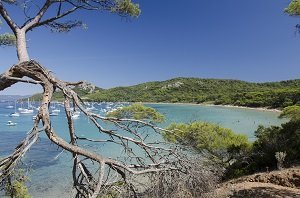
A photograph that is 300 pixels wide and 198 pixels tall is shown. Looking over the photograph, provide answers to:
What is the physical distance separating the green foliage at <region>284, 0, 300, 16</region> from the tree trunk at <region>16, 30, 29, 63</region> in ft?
34.9

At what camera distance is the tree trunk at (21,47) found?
4103 mm

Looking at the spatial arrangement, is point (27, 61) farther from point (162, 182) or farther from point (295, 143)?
point (295, 143)

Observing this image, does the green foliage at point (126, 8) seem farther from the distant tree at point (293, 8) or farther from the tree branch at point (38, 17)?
the distant tree at point (293, 8)

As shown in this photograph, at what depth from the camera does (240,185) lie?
10.2m

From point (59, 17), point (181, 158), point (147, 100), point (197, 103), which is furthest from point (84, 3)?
point (147, 100)

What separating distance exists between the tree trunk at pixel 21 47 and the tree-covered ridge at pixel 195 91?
10780 cm

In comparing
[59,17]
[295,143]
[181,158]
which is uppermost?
[59,17]

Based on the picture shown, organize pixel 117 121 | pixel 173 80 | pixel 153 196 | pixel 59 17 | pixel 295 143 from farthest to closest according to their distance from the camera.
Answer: pixel 173 80 < pixel 295 143 < pixel 59 17 < pixel 117 121 < pixel 153 196

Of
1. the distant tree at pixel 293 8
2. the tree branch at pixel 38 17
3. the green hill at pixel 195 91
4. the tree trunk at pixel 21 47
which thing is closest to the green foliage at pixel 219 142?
the distant tree at pixel 293 8

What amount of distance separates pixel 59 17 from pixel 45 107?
2.81 meters

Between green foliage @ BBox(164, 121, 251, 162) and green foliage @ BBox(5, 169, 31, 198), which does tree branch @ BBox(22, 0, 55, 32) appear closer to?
green foliage @ BBox(5, 169, 31, 198)

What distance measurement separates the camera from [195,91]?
165750mm

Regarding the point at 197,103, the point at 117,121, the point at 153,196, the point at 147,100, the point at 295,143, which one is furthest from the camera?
the point at 147,100

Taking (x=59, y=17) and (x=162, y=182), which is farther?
(x=59, y=17)
